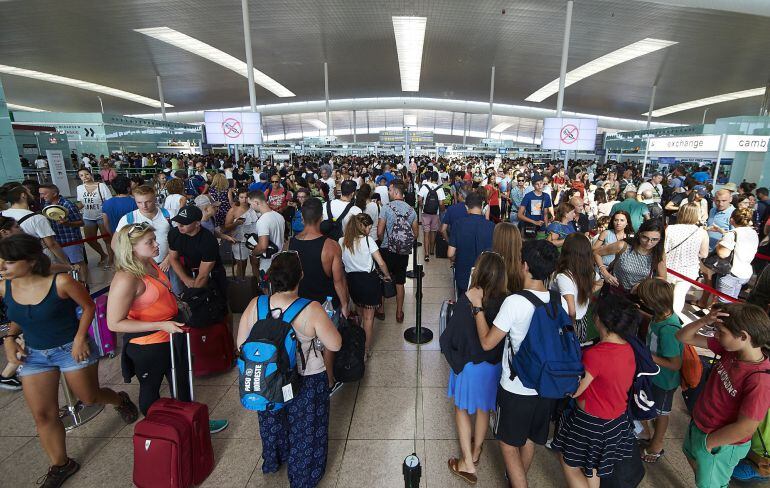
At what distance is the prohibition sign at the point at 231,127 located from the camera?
855cm

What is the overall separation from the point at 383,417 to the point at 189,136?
2840 cm

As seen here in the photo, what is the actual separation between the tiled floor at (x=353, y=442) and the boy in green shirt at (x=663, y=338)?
0.62 metres

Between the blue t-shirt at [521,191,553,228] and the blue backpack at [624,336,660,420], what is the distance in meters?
4.74

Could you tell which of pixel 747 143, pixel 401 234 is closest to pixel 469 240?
pixel 401 234

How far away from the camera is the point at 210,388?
133 inches

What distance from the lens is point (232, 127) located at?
28.2ft

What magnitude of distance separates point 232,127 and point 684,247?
8775mm

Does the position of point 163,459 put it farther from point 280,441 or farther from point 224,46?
point 224,46

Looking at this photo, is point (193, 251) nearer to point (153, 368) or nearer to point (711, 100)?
point (153, 368)

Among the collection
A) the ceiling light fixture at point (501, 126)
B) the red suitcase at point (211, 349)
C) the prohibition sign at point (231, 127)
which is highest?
the ceiling light fixture at point (501, 126)

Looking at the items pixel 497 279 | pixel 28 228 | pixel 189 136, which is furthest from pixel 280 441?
pixel 189 136

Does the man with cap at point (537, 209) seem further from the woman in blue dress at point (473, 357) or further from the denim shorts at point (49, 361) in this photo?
the denim shorts at point (49, 361)

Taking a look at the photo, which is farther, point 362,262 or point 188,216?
point 362,262

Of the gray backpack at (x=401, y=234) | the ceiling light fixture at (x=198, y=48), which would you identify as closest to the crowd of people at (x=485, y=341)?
the gray backpack at (x=401, y=234)
